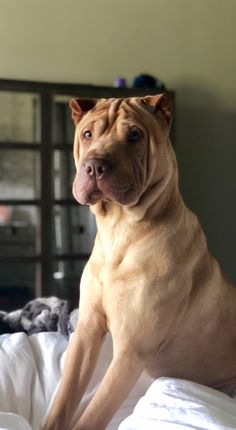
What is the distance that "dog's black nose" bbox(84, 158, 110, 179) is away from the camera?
2.60ft

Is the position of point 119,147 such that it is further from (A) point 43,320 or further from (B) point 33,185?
(B) point 33,185

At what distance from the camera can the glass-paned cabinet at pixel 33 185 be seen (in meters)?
2.63

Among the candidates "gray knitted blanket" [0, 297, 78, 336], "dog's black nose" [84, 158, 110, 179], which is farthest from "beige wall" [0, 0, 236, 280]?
"dog's black nose" [84, 158, 110, 179]

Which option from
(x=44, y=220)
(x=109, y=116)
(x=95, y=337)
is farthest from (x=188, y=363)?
(x=44, y=220)

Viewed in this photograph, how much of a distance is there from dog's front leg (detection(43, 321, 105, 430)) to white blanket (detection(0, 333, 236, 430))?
0.05m

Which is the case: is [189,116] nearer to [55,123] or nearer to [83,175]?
[55,123]

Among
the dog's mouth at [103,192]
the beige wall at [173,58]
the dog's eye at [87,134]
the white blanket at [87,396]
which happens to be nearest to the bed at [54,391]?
the white blanket at [87,396]

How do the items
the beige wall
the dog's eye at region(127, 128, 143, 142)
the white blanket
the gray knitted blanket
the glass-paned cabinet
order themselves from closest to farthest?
1. the white blanket
2. the dog's eye at region(127, 128, 143, 142)
3. the gray knitted blanket
4. the glass-paned cabinet
5. the beige wall

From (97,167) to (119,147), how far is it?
63mm

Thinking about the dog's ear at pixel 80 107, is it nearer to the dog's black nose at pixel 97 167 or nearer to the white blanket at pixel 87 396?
the dog's black nose at pixel 97 167

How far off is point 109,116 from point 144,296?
28cm

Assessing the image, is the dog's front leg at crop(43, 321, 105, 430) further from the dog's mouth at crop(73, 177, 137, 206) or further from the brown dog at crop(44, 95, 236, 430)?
the dog's mouth at crop(73, 177, 137, 206)

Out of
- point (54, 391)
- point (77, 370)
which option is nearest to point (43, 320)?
point (54, 391)

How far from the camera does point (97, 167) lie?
0.79 meters
